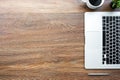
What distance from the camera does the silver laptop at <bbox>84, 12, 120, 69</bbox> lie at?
52.1 inches

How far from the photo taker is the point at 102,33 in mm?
1323

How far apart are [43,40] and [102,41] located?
0.91 feet

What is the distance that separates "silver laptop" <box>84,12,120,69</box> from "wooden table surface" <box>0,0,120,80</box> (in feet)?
0.10

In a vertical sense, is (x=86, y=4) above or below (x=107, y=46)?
above

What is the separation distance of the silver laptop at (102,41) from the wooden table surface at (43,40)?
3 cm

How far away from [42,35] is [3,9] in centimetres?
22

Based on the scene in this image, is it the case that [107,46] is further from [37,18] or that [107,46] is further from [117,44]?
[37,18]

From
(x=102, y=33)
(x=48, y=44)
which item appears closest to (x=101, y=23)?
(x=102, y=33)

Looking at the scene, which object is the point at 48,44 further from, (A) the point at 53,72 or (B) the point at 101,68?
(B) the point at 101,68

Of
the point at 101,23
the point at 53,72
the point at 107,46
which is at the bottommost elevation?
the point at 53,72

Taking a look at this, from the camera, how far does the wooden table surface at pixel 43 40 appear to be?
1.33 m

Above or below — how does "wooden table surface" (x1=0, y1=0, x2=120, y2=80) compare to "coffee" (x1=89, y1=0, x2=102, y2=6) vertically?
below

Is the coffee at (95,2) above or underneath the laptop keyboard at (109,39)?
above

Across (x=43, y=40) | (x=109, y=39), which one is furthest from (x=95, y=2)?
(x=43, y=40)
